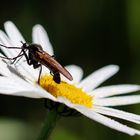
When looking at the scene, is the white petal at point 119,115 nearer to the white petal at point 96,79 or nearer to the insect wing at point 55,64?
the insect wing at point 55,64

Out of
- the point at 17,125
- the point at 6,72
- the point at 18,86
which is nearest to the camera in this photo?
the point at 18,86

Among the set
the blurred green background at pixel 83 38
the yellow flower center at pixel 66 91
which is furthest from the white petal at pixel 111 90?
the blurred green background at pixel 83 38

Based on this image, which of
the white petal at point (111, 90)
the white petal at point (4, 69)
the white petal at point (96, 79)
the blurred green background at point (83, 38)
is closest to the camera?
the white petal at point (4, 69)

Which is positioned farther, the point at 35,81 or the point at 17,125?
the point at 17,125

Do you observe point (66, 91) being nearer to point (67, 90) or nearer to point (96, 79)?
point (67, 90)

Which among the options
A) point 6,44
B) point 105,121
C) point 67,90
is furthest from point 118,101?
point 105,121

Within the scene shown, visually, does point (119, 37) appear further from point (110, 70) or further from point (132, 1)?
point (110, 70)

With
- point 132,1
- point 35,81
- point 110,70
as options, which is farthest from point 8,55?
point 132,1
